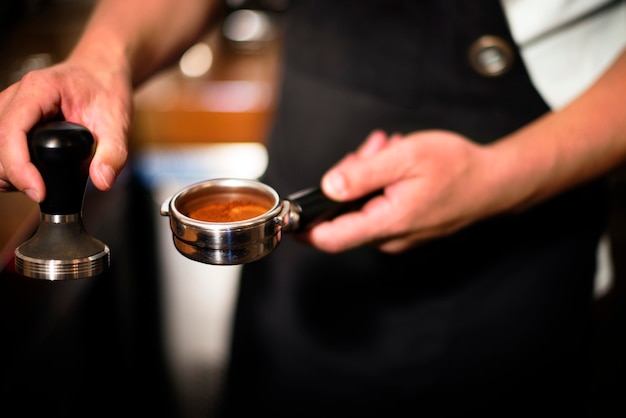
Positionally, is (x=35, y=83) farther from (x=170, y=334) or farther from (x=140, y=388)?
(x=170, y=334)

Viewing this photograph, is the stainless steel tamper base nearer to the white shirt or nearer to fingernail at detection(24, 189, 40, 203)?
fingernail at detection(24, 189, 40, 203)

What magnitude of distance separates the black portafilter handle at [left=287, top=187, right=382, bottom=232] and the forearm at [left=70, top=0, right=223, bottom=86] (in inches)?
8.8

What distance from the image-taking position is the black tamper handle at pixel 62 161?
437 millimetres

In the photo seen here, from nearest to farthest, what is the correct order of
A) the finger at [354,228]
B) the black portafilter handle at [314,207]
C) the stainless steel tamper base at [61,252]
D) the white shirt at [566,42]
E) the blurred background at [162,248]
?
the stainless steel tamper base at [61,252] < the black portafilter handle at [314,207] < the finger at [354,228] < the white shirt at [566,42] < the blurred background at [162,248]

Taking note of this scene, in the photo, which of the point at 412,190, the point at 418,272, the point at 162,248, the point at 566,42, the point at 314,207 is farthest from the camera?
the point at 162,248

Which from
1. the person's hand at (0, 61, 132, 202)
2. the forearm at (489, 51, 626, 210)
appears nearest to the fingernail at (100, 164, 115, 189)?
the person's hand at (0, 61, 132, 202)

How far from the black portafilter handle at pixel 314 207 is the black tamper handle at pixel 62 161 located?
0.59ft

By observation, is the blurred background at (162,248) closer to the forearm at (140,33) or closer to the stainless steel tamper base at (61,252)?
the forearm at (140,33)

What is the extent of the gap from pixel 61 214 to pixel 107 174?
4 centimetres

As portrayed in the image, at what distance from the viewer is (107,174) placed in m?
0.47

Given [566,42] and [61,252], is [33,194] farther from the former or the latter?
[566,42]

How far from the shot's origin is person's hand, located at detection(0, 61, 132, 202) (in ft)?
1.45

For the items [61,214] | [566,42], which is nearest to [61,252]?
[61,214]

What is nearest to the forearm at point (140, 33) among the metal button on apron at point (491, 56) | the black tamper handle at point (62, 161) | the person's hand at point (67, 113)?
the person's hand at point (67, 113)
